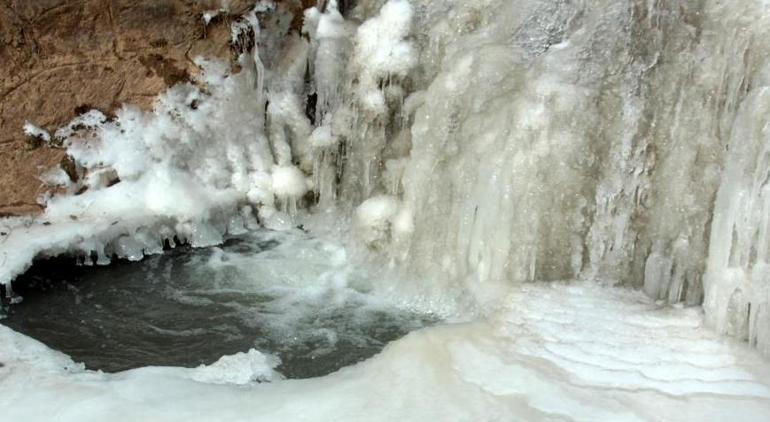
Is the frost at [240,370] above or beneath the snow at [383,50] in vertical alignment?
beneath

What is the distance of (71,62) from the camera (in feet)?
17.8

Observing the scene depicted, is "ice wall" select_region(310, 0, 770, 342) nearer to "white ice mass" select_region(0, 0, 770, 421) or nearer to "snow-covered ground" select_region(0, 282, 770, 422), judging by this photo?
"white ice mass" select_region(0, 0, 770, 421)

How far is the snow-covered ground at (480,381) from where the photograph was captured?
3348 millimetres

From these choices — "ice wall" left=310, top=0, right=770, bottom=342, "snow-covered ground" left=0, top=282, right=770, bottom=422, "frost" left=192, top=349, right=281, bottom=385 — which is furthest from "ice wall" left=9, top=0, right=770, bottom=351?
"frost" left=192, top=349, right=281, bottom=385

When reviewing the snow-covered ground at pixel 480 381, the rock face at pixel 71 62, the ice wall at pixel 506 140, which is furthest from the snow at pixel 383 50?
the snow-covered ground at pixel 480 381

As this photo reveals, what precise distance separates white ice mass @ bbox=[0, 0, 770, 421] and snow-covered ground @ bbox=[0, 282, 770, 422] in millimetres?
14

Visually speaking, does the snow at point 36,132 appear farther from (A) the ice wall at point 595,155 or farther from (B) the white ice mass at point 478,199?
(A) the ice wall at point 595,155

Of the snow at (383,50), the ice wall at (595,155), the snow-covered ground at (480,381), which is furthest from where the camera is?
the snow at (383,50)

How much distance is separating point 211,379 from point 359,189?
2480 mm

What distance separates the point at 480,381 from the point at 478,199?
147 centimetres

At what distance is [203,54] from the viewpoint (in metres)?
5.84

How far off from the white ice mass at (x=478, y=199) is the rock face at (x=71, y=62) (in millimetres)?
126

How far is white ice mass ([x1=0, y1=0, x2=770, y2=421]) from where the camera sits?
3553 millimetres

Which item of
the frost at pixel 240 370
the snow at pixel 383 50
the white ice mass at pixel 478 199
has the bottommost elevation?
the frost at pixel 240 370
